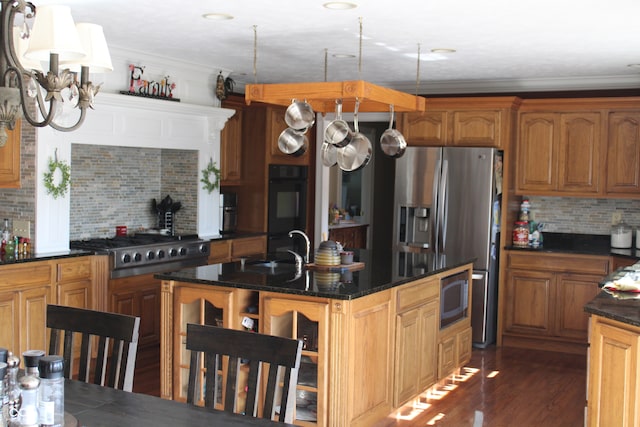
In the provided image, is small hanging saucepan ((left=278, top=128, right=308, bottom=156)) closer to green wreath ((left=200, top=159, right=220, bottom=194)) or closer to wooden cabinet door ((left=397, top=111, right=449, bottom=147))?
green wreath ((left=200, top=159, right=220, bottom=194))

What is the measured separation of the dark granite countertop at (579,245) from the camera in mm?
6711

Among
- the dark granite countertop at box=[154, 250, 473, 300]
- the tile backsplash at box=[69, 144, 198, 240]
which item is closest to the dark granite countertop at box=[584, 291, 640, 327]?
the dark granite countertop at box=[154, 250, 473, 300]

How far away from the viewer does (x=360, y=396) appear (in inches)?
167

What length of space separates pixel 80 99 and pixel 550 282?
5257 mm

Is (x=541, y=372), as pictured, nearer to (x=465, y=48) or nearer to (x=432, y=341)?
(x=432, y=341)

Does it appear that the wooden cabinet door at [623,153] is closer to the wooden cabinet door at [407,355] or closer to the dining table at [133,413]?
the wooden cabinet door at [407,355]

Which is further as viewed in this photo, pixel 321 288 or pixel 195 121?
pixel 195 121

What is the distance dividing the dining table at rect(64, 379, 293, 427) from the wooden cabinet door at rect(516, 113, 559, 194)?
531cm

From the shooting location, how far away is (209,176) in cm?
708

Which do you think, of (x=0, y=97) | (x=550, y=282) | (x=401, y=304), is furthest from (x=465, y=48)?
(x=0, y=97)

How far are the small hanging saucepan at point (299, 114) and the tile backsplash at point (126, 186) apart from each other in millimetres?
2364

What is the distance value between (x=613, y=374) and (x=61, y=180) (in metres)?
4.02

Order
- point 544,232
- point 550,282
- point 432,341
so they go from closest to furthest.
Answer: point 432,341
point 550,282
point 544,232

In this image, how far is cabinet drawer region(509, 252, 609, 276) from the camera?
661cm
